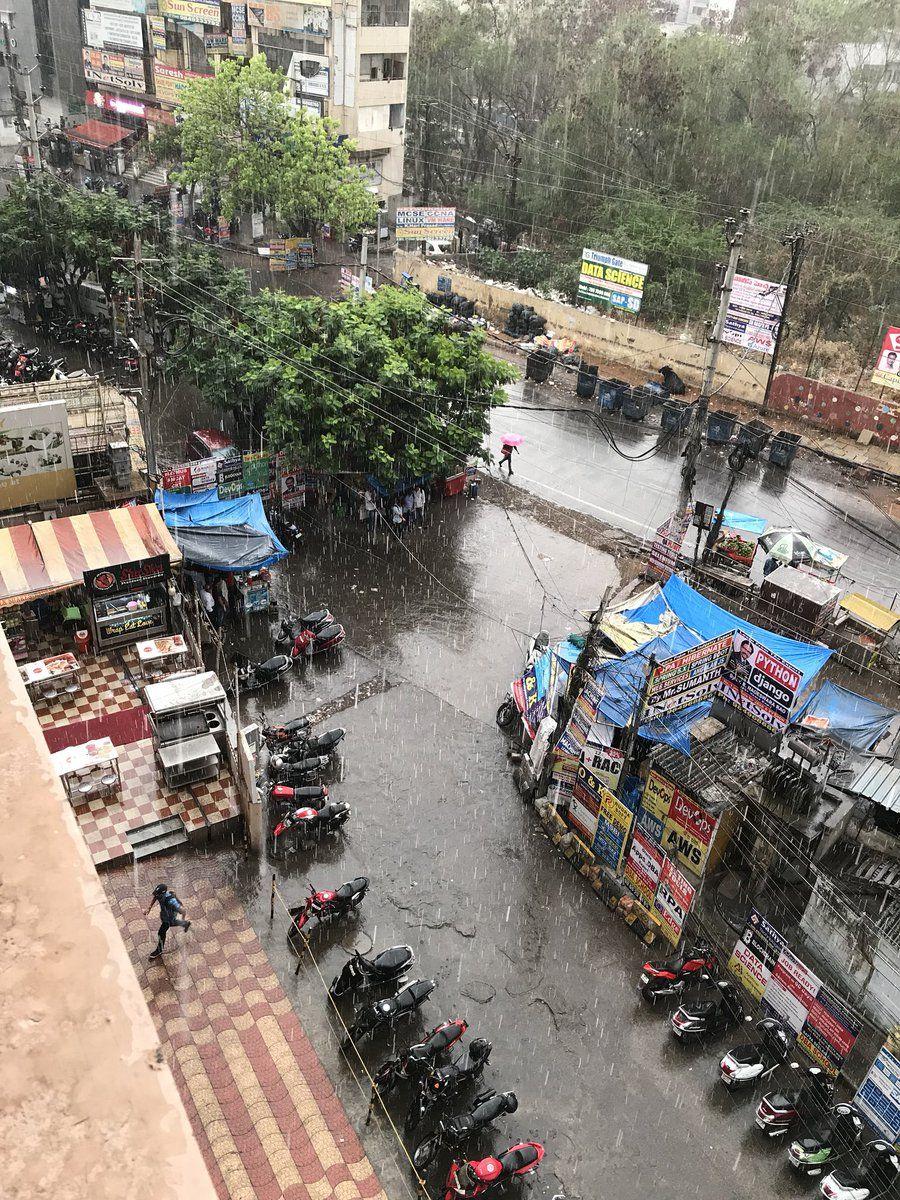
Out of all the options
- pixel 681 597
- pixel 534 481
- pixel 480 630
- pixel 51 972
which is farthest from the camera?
pixel 534 481

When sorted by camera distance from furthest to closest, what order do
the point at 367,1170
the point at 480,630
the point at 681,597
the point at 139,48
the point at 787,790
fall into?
the point at 139,48, the point at 480,630, the point at 681,597, the point at 787,790, the point at 367,1170

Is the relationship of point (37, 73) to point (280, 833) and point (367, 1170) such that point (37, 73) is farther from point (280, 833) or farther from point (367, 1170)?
point (367, 1170)

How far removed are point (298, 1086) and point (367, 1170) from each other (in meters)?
1.37

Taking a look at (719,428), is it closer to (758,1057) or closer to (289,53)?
(758,1057)

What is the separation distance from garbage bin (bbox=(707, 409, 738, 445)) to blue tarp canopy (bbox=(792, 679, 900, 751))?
1471cm

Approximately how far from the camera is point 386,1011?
41.5 ft

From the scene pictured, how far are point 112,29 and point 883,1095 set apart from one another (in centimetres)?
5457

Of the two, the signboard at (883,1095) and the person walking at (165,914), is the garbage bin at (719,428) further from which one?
the person walking at (165,914)

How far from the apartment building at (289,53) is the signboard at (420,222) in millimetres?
3820

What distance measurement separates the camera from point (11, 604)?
16375mm

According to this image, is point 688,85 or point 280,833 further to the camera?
point 688,85

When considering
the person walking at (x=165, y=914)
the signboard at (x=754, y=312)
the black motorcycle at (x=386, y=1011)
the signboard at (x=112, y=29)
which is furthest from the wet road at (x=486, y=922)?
the signboard at (x=112, y=29)

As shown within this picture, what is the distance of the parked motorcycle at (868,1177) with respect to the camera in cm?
1100

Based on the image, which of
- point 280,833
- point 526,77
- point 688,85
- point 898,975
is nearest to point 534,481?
point 280,833
